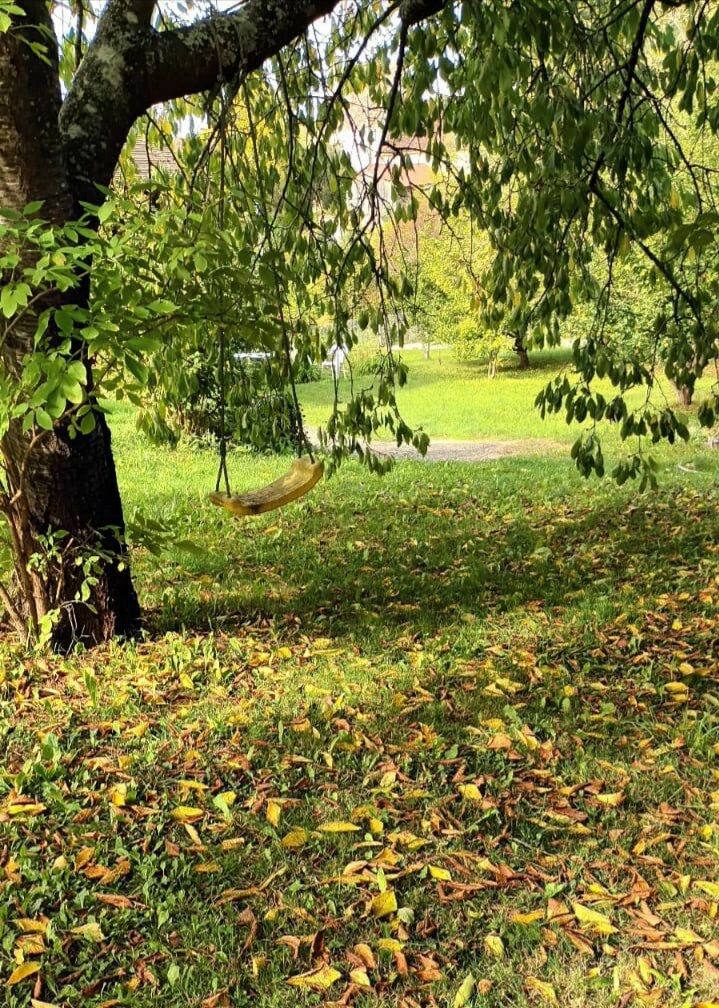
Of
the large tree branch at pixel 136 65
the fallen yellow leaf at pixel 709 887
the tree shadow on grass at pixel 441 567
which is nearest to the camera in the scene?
the fallen yellow leaf at pixel 709 887

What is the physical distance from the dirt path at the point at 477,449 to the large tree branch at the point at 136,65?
302 inches

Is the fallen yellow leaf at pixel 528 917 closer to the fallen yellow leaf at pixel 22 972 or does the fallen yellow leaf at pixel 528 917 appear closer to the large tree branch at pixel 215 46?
the fallen yellow leaf at pixel 22 972

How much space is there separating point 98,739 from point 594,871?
1.95 metres

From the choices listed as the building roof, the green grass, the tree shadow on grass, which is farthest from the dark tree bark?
the green grass

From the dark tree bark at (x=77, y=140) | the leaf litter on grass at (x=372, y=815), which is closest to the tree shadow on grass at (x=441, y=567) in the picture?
the leaf litter on grass at (x=372, y=815)

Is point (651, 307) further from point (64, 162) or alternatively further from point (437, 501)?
point (64, 162)

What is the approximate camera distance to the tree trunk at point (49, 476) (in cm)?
319

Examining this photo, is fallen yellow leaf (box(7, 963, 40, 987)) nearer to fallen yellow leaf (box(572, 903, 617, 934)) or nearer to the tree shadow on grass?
fallen yellow leaf (box(572, 903, 617, 934))

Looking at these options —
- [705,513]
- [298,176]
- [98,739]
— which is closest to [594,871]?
[98,739]

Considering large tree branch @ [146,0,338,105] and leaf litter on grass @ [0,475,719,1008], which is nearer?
leaf litter on grass @ [0,475,719,1008]

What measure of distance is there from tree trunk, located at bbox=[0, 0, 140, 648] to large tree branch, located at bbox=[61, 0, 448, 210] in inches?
4.8

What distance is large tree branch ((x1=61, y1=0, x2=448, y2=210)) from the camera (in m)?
3.39

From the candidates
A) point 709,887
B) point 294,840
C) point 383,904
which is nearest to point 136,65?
point 294,840

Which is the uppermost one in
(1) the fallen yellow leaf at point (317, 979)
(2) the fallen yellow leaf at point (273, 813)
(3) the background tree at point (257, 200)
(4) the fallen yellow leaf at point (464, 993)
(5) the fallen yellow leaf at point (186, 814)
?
(3) the background tree at point (257, 200)
